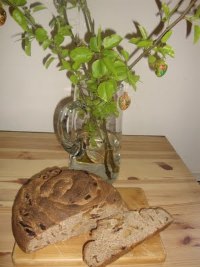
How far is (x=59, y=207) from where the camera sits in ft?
2.58

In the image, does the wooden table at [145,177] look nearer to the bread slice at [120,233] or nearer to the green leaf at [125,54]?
the bread slice at [120,233]

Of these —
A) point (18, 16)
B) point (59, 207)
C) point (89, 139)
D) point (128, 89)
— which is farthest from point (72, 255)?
point (128, 89)

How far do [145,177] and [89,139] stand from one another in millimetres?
300

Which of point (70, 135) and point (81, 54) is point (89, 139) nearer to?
point (70, 135)

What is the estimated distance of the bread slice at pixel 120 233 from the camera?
2.39 ft

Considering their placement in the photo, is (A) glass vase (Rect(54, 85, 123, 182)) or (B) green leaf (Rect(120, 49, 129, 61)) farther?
(A) glass vase (Rect(54, 85, 123, 182))

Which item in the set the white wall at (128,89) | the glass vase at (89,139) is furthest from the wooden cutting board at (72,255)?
the white wall at (128,89)

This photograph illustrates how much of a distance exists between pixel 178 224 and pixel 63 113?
1.52ft

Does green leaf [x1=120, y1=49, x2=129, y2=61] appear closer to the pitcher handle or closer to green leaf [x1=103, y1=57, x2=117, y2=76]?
green leaf [x1=103, y1=57, x2=117, y2=76]

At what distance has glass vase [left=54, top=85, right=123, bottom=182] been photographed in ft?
2.90

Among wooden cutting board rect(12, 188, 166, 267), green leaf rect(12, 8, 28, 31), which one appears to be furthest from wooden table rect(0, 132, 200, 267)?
green leaf rect(12, 8, 28, 31)

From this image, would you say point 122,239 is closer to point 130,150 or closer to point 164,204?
point 164,204

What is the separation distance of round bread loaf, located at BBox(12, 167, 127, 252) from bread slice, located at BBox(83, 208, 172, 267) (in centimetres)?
3

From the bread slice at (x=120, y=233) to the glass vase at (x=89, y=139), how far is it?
171 millimetres
